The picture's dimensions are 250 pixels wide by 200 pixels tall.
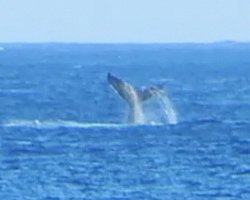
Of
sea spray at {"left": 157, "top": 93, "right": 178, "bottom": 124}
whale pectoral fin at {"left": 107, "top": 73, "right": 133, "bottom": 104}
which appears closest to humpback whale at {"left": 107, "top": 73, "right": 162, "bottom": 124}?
whale pectoral fin at {"left": 107, "top": 73, "right": 133, "bottom": 104}

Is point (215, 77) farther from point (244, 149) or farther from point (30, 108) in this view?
point (244, 149)

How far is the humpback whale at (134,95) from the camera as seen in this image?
64.4 m

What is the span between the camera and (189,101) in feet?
285

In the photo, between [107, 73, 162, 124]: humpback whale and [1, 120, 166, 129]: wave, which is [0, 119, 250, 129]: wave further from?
[107, 73, 162, 124]: humpback whale

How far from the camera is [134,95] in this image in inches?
2539

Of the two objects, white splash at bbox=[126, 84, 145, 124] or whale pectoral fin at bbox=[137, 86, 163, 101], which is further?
whale pectoral fin at bbox=[137, 86, 163, 101]

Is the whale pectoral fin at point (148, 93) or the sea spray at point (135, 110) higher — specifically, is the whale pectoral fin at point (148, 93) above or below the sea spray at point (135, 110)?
above

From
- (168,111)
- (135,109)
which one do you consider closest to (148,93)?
(135,109)

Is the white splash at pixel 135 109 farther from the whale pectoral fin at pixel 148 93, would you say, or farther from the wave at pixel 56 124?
the wave at pixel 56 124

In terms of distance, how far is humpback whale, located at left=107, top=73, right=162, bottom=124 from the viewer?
211ft

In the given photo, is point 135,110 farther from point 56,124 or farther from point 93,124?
point 56,124

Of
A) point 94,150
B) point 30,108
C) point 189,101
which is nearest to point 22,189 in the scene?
point 94,150

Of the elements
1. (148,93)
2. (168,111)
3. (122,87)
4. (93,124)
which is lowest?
(93,124)

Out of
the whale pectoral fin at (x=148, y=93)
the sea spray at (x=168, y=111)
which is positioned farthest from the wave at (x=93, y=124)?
the whale pectoral fin at (x=148, y=93)
